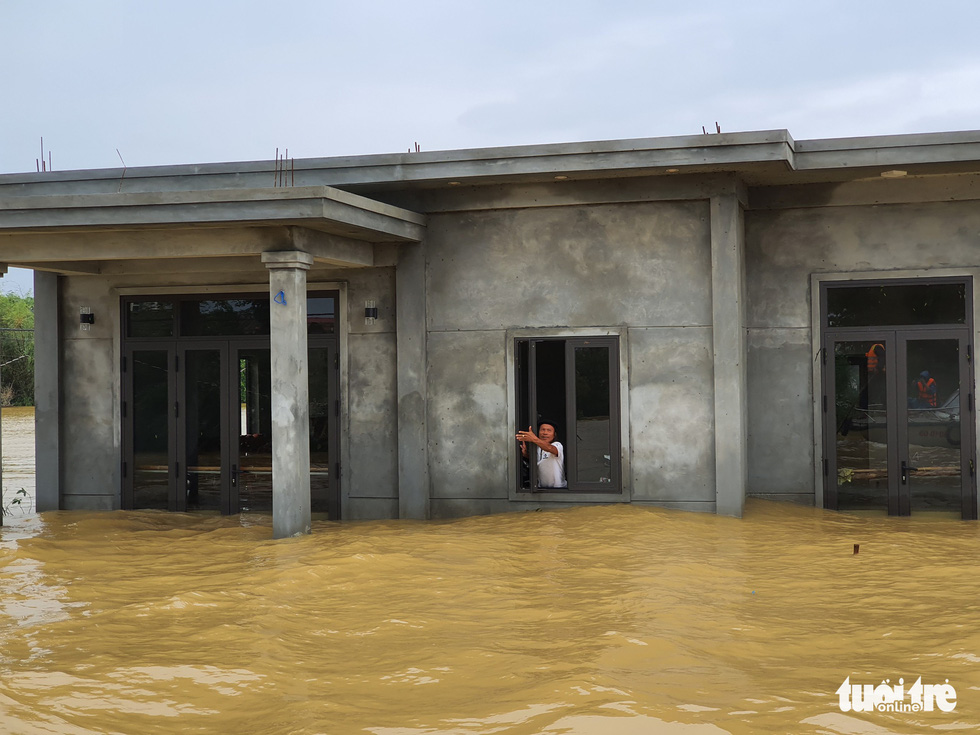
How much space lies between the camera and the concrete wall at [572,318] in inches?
436

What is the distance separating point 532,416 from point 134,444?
18.1ft

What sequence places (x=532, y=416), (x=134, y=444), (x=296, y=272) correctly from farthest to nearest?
1. (x=134, y=444)
2. (x=532, y=416)
3. (x=296, y=272)

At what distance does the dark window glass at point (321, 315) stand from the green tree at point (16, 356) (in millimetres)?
20024

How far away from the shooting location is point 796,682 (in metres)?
5.07

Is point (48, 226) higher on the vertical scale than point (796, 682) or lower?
higher

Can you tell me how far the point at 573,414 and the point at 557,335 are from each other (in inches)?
38.9

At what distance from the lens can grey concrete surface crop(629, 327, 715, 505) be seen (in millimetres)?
11023

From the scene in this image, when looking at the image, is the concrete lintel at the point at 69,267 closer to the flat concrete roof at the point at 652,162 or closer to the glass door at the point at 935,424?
the flat concrete roof at the point at 652,162

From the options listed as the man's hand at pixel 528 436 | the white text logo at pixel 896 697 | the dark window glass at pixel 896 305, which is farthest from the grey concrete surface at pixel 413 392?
the white text logo at pixel 896 697

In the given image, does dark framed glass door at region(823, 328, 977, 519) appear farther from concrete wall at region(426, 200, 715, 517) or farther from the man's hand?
the man's hand

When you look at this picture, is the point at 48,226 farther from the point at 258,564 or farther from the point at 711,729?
the point at 711,729

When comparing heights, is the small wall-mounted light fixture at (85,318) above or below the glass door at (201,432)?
above

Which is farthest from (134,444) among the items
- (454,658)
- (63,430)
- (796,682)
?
(796,682)

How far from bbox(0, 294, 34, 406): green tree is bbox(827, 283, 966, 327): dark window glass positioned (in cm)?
2501
